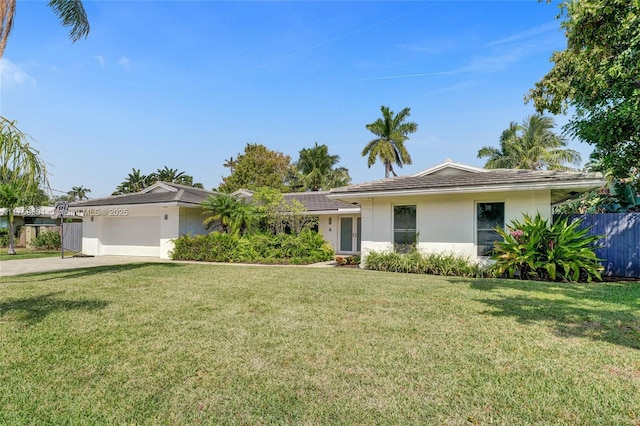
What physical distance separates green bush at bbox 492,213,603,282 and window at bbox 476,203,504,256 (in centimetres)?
100

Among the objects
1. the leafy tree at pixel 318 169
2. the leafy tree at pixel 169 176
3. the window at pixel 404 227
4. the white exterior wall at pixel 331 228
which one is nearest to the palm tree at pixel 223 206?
the white exterior wall at pixel 331 228

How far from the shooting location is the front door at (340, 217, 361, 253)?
2006 centimetres

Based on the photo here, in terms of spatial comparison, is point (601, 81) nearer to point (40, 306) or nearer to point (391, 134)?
point (40, 306)

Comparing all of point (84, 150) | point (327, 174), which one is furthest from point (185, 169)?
point (84, 150)

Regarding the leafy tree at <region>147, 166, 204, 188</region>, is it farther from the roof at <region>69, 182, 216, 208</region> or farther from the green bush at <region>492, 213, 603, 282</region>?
the green bush at <region>492, 213, 603, 282</region>

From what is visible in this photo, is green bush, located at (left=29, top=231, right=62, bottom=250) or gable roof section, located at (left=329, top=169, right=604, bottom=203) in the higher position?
gable roof section, located at (left=329, top=169, right=604, bottom=203)

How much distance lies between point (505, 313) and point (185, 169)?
49665mm

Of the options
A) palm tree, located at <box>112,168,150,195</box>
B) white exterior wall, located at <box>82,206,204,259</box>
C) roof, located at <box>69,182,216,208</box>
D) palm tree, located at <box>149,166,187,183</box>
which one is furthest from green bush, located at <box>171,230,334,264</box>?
palm tree, located at <box>112,168,150,195</box>

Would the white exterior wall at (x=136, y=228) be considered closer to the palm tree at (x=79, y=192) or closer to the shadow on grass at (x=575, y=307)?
the shadow on grass at (x=575, y=307)

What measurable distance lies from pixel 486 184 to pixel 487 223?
155cm

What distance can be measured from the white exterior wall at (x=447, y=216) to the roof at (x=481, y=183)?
556 millimetres

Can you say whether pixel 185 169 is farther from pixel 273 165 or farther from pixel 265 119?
pixel 265 119

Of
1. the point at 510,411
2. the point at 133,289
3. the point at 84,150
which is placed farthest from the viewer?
the point at 84,150

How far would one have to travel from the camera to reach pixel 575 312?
230 inches
